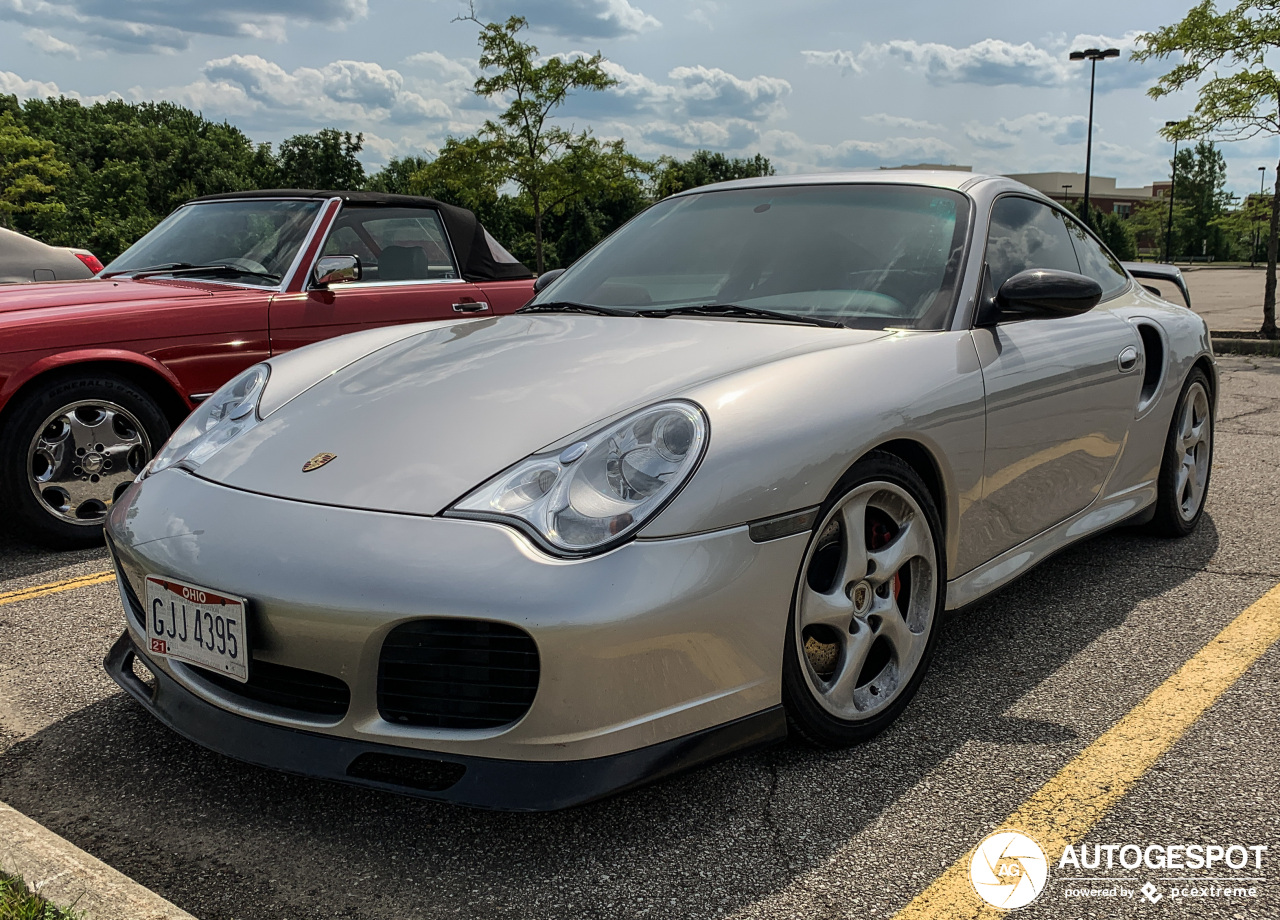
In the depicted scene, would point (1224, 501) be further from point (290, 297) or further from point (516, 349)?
point (290, 297)

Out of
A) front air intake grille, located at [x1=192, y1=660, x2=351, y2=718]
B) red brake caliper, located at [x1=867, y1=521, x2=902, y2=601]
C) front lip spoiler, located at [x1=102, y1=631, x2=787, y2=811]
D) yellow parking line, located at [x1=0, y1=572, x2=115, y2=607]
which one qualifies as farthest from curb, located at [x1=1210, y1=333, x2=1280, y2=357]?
front air intake grille, located at [x1=192, y1=660, x2=351, y2=718]

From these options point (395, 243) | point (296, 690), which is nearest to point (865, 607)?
point (296, 690)

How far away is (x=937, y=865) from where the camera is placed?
2033 mm

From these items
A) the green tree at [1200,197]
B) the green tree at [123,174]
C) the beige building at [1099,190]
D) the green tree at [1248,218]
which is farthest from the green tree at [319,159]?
the beige building at [1099,190]

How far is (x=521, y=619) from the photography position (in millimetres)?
1893

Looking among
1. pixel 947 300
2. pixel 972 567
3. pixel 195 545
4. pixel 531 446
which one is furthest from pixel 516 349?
pixel 972 567

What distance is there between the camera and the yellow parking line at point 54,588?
370 centimetres

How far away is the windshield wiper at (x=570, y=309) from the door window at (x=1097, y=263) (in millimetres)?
1811

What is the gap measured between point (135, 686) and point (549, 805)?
1.09 m

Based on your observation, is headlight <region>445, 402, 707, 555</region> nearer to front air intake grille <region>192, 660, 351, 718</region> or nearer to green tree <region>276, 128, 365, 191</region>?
Result: front air intake grille <region>192, 660, 351, 718</region>

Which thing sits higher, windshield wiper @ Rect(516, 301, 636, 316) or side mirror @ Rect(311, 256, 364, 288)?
side mirror @ Rect(311, 256, 364, 288)

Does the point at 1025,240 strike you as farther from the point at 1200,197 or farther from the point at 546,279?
the point at 1200,197

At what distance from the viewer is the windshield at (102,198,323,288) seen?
5.18 metres

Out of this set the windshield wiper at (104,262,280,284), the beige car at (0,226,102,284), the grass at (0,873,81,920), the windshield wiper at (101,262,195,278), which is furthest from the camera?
the beige car at (0,226,102,284)
